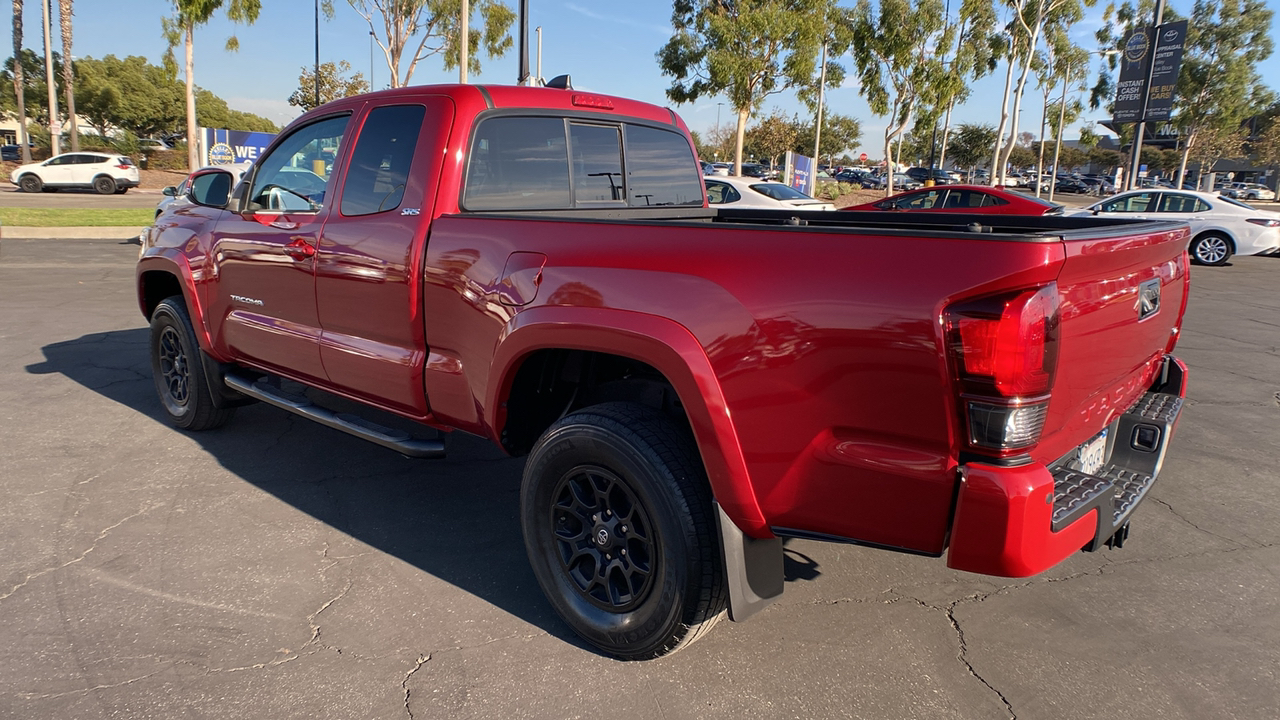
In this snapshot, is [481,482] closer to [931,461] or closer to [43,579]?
[43,579]

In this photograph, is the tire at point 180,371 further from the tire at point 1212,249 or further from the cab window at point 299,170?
the tire at point 1212,249

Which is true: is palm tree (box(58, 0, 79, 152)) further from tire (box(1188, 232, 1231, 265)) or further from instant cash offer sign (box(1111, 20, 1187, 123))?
tire (box(1188, 232, 1231, 265))

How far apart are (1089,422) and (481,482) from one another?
3081 mm

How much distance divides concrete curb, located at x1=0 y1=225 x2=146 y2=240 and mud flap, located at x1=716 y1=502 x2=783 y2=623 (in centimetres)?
1789

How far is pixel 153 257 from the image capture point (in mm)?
5227

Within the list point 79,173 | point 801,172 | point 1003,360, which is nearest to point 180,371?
point 1003,360

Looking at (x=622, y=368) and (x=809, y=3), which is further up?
(x=809, y=3)

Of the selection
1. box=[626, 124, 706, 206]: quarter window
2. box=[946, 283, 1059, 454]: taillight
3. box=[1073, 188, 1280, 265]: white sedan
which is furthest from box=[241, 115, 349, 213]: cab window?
box=[1073, 188, 1280, 265]: white sedan

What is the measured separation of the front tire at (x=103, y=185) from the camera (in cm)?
3056

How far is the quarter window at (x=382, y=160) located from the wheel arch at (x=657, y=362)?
39.8 inches

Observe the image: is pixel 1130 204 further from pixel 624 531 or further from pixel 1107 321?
pixel 624 531

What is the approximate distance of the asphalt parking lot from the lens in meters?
2.74

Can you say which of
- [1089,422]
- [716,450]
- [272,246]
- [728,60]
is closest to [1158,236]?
[1089,422]

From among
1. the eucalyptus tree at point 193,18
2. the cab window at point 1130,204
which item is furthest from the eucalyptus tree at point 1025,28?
the eucalyptus tree at point 193,18
